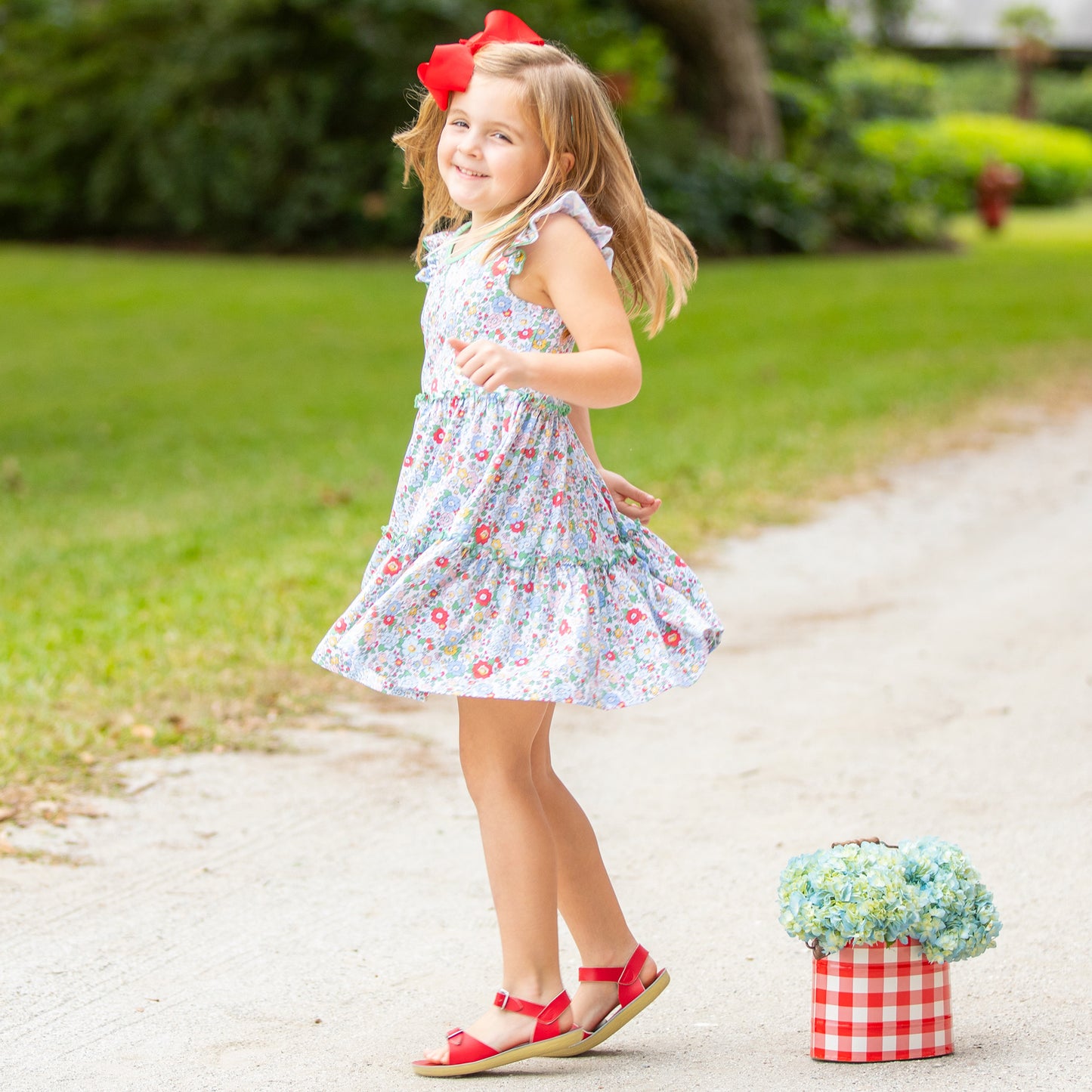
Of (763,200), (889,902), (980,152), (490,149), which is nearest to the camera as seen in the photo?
(889,902)

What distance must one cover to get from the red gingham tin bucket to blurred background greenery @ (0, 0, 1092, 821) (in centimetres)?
211

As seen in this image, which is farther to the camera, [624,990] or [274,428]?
[274,428]

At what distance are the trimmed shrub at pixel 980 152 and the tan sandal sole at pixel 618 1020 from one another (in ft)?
68.7

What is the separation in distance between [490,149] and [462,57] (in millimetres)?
166

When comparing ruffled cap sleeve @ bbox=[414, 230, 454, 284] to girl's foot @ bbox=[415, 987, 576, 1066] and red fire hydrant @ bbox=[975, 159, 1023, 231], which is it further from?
red fire hydrant @ bbox=[975, 159, 1023, 231]

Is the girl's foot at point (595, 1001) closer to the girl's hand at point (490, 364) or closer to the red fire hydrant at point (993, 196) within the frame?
the girl's hand at point (490, 364)

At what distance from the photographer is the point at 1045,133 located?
35.5 m

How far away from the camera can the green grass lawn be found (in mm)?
4852

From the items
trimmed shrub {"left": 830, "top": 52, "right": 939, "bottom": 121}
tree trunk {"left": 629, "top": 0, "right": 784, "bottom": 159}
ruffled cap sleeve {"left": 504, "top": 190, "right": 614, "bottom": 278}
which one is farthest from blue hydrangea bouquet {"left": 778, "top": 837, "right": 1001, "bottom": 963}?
trimmed shrub {"left": 830, "top": 52, "right": 939, "bottom": 121}

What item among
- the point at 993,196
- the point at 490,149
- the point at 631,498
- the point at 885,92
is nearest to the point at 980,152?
the point at 885,92

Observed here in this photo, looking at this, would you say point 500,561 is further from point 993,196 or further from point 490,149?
point 993,196

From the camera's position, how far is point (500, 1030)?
8.39ft

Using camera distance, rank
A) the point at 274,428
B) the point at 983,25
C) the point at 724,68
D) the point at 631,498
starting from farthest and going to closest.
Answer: the point at 983,25, the point at 724,68, the point at 274,428, the point at 631,498

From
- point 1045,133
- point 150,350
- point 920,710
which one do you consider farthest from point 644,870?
point 1045,133
